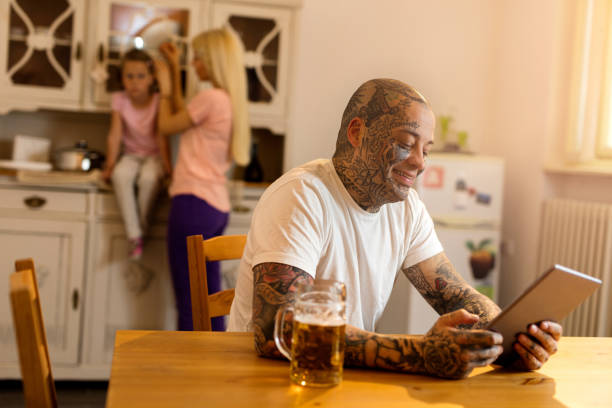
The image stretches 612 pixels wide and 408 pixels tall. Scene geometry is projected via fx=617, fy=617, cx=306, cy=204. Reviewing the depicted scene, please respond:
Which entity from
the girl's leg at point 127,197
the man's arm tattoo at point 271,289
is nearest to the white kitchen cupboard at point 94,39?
the girl's leg at point 127,197

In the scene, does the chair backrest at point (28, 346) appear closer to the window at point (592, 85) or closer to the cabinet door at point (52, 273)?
the cabinet door at point (52, 273)

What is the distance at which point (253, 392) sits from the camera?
0.84 meters

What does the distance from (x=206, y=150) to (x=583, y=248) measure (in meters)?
1.75

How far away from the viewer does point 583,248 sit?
9.20ft

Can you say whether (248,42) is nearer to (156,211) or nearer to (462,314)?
(156,211)

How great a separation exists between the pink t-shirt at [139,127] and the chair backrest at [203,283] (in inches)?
63.2

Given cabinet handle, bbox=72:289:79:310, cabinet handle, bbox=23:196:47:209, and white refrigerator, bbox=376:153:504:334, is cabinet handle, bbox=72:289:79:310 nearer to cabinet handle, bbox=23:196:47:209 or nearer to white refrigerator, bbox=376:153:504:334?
cabinet handle, bbox=23:196:47:209

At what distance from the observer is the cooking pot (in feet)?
9.37

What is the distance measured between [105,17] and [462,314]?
7.80 feet

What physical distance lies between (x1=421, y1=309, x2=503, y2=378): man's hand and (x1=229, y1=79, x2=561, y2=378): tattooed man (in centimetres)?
3

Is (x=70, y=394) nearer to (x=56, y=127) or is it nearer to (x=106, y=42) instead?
(x=56, y=127)

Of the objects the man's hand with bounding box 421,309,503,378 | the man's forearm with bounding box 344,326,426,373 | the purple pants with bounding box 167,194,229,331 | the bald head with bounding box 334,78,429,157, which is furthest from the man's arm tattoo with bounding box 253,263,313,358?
the purple pants with bounding box 167,194,229,331

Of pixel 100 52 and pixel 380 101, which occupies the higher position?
pixel 100 52

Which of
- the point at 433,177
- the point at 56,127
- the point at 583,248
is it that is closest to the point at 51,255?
the point at 56,127
